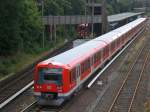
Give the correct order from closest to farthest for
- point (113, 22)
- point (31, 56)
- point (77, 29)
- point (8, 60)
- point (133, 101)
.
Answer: point (133, 101), point (8, 60), point (31, 56), point (77, 29), point (113, 22)

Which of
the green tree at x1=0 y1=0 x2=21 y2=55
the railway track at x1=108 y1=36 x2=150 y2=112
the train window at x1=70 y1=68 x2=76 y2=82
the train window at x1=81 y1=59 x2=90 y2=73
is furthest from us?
the green tree at x1=0 y1=0 x2=21 y2=55

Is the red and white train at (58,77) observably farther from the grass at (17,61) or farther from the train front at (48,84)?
the grass at (17,61)

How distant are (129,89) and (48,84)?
787 centimetres

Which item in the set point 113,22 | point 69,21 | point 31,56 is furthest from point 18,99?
point 113,22

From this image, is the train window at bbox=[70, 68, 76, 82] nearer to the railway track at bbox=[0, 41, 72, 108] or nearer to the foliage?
the railway track at bbox=[0, 41, 72, 108]

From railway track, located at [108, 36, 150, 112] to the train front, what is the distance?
10.3 feet

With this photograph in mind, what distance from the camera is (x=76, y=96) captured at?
27.8 metres

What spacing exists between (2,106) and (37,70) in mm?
3250

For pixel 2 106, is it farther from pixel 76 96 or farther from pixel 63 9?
pixel 63 9

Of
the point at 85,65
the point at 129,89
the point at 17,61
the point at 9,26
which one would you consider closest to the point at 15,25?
the point at 9,26

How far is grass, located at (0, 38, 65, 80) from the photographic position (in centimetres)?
3767

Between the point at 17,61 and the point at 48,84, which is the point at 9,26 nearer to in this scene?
the point at 17,61

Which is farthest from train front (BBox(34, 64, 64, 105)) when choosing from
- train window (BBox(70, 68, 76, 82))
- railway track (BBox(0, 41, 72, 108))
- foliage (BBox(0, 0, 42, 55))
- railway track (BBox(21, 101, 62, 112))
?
foliage (BBox(0, 0, 42, 55))

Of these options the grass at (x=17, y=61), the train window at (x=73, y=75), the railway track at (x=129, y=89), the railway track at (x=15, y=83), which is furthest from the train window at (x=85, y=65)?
the grass at (x=17, y=61)
